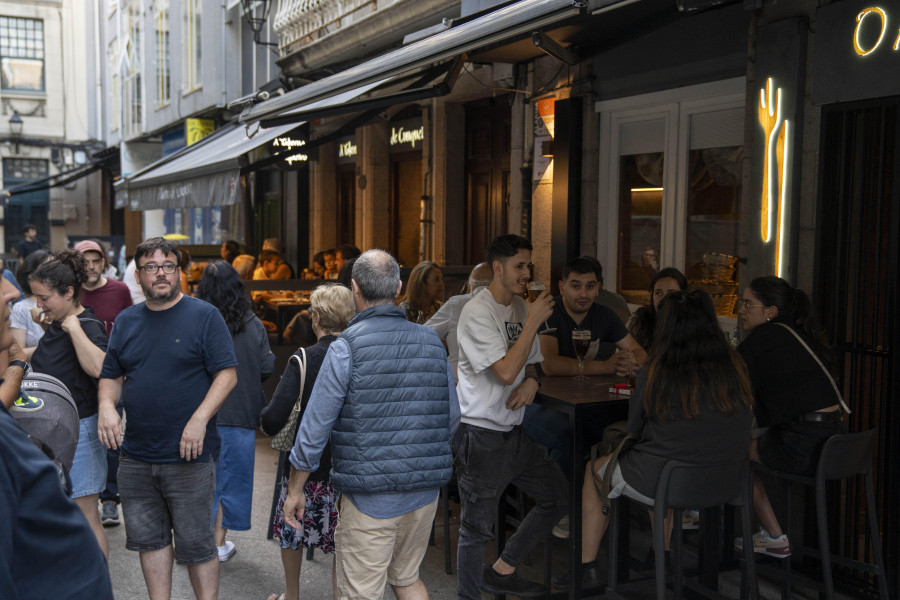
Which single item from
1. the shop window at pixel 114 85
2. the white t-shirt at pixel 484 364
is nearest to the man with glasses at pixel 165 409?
the white t-shirt at pixel 484 364

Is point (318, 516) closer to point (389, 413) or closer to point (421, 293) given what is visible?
point (389, 413)

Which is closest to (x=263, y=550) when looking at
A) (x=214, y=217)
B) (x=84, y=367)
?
(x=84, y=367)

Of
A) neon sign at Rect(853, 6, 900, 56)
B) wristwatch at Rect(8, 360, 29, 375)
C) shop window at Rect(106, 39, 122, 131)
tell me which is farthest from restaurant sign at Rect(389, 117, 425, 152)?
shop window at Rect(106, 39, 122, 131)

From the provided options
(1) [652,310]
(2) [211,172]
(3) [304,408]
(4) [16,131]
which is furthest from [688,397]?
(4) [16,131]

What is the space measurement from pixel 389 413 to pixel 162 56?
2156cm

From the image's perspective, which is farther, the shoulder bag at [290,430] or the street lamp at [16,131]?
the street lamp at [16,131]

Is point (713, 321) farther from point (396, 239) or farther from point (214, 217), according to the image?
point (214, 217)

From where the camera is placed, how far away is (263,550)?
5.86 meters

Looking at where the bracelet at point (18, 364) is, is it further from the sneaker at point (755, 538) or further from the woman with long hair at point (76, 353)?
the sneaker at point (755, 538)

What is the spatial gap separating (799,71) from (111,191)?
3348cm

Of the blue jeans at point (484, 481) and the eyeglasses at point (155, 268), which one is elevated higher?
the eyeglasses at point (155, 268)

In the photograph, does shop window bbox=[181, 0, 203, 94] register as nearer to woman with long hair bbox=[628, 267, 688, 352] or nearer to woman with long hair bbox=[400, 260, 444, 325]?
woman with long hair bbox=[400, 260, 444, 325]

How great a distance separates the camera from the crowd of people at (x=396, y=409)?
3.64 m

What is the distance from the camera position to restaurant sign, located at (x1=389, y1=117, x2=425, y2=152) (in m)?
12.0
